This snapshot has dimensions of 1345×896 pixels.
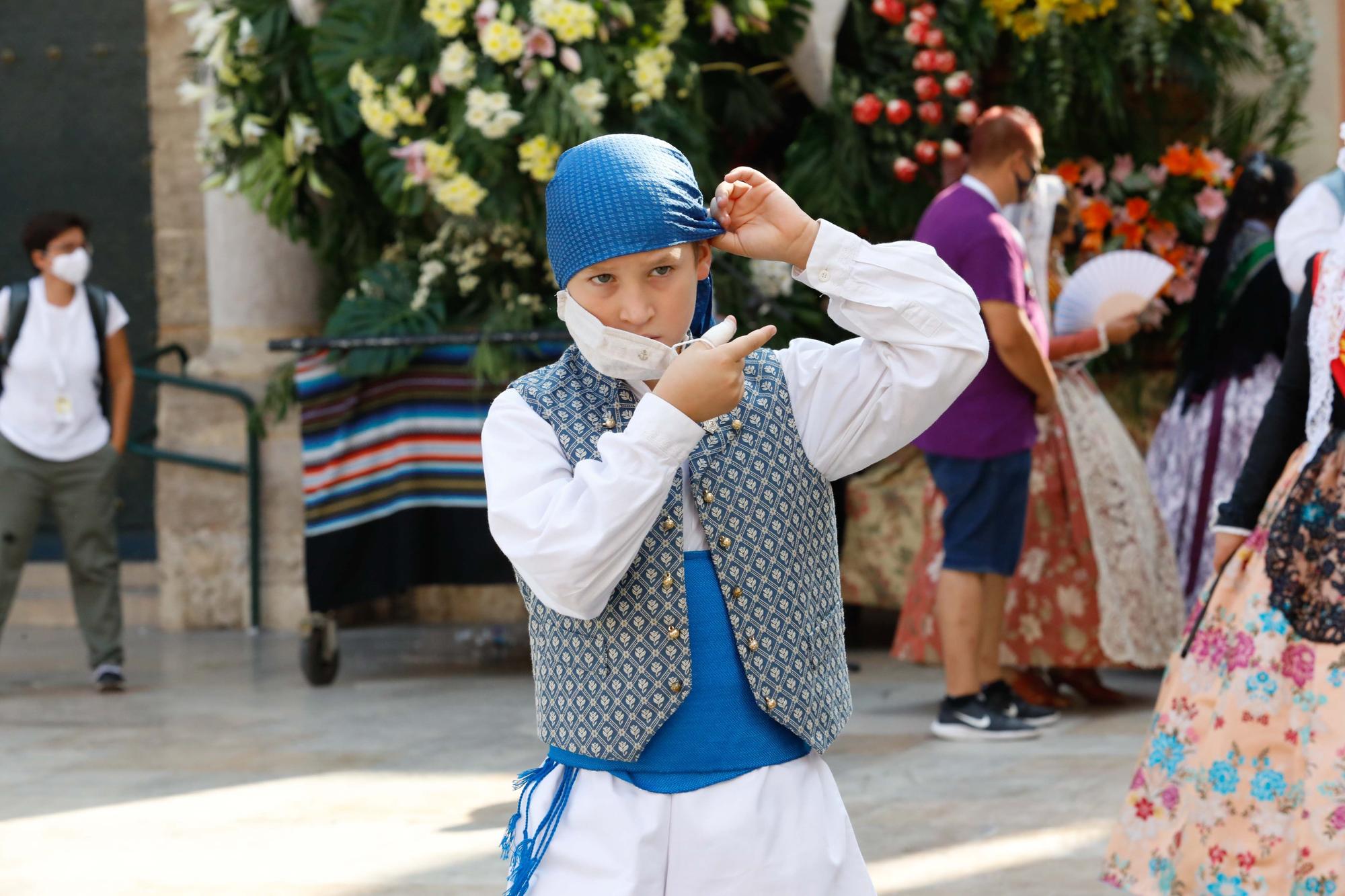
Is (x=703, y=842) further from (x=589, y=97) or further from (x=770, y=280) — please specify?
(x=770, y=280)

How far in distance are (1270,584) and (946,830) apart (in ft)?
3.83

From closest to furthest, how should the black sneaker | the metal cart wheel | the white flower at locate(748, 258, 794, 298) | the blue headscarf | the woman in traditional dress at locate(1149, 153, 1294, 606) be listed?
the blue headscarf
the black sneaker
the woman in traditional dress at locate(1149, 153, 1294, 606)
the white flower at locate(748, 258, 794, 298)
the metal cart wheel

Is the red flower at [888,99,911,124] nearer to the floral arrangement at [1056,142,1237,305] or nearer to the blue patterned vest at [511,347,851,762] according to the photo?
the floral arrangement at [1056,142,1237,305]

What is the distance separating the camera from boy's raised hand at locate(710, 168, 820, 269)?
1942 millimetres

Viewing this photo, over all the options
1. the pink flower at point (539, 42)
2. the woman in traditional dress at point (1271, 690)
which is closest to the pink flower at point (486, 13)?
the pink flower at point (539, 42)

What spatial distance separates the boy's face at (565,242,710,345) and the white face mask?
195 inches

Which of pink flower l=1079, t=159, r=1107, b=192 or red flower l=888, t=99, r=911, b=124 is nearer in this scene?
red flower l=888, t=99, r=911, b=124

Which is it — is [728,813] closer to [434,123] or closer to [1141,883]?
[1141,883]

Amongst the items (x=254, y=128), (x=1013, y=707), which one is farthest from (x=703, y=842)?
(x=254, y=128)

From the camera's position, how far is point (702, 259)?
1.96 metres

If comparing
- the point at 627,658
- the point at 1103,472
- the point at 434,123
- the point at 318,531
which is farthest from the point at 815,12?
the point at 627,658

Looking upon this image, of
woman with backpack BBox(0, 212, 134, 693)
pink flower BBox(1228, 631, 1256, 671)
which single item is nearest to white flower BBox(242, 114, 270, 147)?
woman with backpack BBox(0, 212, 134, 693)

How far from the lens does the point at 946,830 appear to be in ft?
12.8

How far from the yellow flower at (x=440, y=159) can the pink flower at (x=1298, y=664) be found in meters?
3.43
